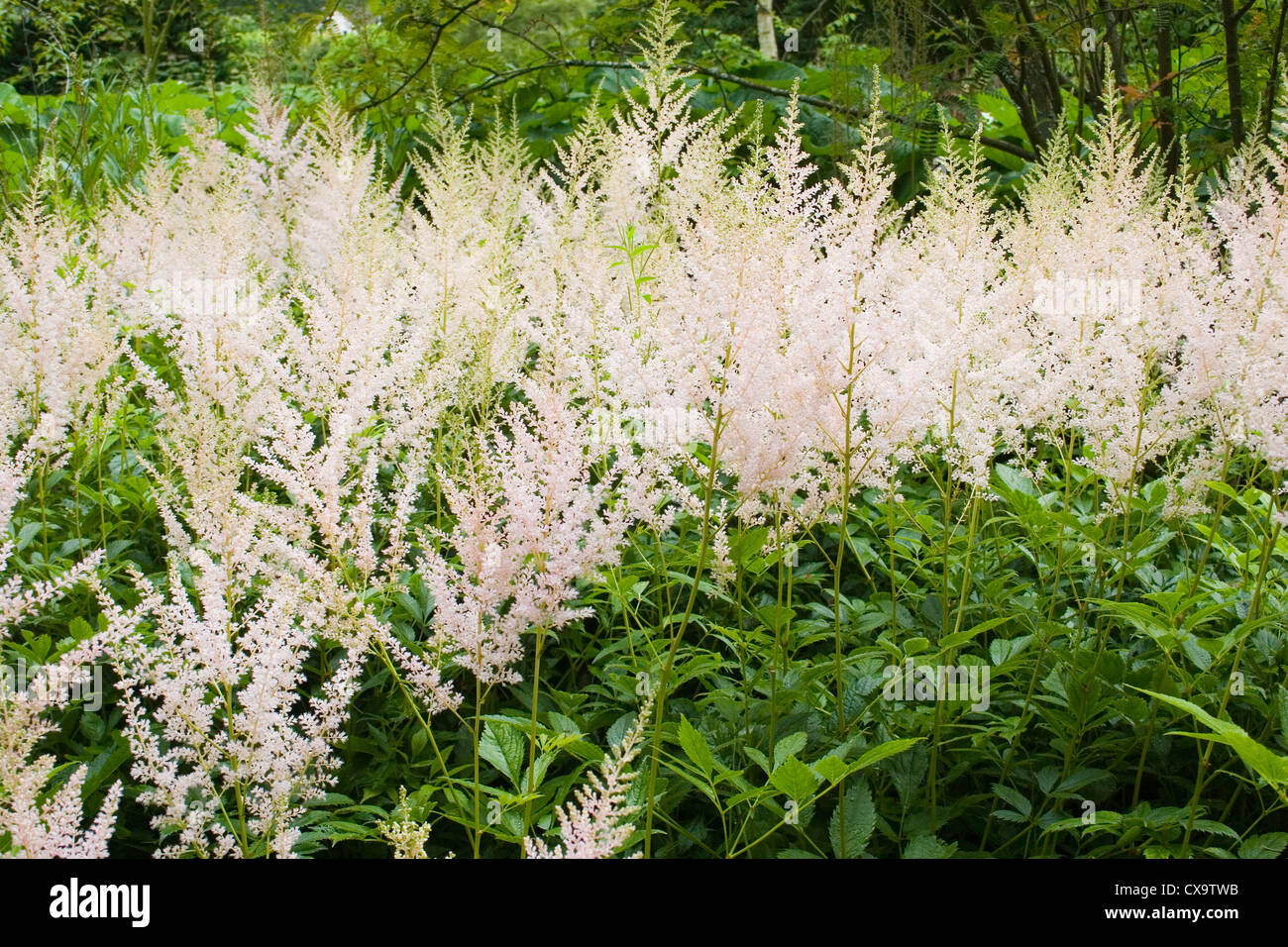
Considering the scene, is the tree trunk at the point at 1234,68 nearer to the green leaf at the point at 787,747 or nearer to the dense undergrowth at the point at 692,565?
the dense undergrowth at the point at 692,565

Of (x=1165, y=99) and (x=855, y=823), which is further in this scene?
(x=1165, y=99)

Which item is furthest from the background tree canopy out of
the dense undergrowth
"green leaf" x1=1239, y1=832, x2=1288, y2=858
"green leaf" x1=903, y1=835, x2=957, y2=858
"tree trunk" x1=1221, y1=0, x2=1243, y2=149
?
"green leaf" x1=1239, y1=832, x2=1288, y2=858

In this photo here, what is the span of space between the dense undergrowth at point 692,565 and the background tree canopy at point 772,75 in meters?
1.23

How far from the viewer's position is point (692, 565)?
312 cm

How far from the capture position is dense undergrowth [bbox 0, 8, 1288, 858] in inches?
83.0

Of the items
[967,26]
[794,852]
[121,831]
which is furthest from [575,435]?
[967,26]

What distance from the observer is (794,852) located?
7.27 feet

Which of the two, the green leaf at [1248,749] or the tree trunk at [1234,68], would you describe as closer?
the green leaf at [1248,749]

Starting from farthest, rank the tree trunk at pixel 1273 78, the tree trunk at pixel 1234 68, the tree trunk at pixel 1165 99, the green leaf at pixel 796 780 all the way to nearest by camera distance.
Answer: the tree trunk at pixel 1165 99, the tree trunk at pixel 1234 68, the tree trunk at pixel 1273 78, the green leaf at pixel 796 780

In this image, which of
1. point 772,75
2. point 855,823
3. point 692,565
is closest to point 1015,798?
point 855,823

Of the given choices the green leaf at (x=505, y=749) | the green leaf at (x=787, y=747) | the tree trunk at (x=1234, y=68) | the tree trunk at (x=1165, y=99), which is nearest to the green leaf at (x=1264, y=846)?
the green leaf at (x=787, y=747)

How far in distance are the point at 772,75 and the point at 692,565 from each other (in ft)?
25.0

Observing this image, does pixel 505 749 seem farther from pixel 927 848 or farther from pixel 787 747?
pixel 927 848

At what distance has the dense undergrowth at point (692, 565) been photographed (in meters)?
2.11
